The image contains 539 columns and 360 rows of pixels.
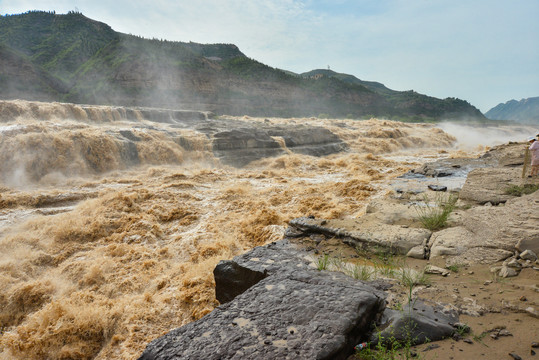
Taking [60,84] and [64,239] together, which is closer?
[64,239]

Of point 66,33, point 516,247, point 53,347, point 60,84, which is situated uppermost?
point 66,33

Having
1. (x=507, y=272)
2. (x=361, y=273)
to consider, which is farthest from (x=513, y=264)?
(x=361, y=273)

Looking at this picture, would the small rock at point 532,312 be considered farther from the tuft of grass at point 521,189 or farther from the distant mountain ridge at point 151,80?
the distant mountain ridge at point 151,80

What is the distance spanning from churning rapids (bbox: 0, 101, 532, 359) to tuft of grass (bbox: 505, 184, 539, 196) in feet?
8.60

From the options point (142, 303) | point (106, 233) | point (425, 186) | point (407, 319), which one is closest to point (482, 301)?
point (407, 319)

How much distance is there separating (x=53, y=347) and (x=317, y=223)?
3.44m

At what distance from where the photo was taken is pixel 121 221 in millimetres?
6449

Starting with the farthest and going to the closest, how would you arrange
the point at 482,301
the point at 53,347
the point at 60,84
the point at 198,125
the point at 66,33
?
the point at 66,33
the point at 60,84
the point at 198,125
the point at 53,347
the point at 482,301

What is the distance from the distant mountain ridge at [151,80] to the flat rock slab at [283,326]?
3106 cm

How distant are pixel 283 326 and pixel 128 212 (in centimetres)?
612

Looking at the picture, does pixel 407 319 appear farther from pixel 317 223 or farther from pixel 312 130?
pixel 312 130

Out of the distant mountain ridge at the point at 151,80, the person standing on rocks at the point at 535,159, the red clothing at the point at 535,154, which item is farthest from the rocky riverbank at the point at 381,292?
the distant mountain ridge at the point at 151,80

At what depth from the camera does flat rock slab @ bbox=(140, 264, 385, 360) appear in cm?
166

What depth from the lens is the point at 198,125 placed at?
634 inches
